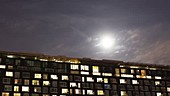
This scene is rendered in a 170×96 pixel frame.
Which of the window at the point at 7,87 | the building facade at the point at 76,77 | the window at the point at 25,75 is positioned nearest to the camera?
the window at the point at 7,87

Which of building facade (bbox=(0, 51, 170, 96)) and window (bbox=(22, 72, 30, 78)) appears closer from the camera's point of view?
building facade (bbox=(0, 51, 170, 96))

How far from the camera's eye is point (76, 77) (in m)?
162

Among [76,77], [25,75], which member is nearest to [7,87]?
[25,75]

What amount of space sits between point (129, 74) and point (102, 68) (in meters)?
17.2

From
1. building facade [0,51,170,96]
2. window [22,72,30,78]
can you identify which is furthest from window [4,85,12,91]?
window [22,72,30,78]

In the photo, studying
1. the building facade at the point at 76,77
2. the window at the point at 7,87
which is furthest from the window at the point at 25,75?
the window at the point at 7,87

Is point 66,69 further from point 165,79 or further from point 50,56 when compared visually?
point 165,79

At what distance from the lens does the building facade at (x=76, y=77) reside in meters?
149

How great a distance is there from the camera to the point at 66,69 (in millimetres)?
161375

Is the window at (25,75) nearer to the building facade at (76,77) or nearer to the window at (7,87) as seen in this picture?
the building facade at (76,77)

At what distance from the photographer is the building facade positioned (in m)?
149

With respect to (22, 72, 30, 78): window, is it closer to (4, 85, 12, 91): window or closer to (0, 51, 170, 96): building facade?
(0, 51, 170, 96): building facade

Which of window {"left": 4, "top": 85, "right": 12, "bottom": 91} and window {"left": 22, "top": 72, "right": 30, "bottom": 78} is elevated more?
window {"left": 22, "top": 72, "right": 30, "bottom": 78}

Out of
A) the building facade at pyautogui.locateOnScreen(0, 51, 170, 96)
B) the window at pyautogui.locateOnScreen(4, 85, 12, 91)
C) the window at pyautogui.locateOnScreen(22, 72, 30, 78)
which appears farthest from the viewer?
the window at pyautogui.locateOnScreen(22, 72, 30, 78)
